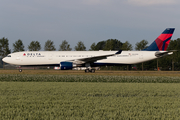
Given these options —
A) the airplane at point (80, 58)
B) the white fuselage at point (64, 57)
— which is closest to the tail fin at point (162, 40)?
the airplane at point (80, 58)

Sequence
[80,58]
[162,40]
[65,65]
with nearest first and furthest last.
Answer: [65,65] < [80,58] < [162,40]

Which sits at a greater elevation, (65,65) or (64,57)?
(64,57)

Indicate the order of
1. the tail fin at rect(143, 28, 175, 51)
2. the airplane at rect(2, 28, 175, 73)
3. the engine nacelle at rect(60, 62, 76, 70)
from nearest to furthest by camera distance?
the engine nacelle at rect(60, 62, 76, 70), the airplane at rect(2, 28, 175, 73), the tail fin at rect(143, 28, 175, 51)

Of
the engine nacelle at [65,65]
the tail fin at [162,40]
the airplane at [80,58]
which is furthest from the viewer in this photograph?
the tail fin at [162,40]

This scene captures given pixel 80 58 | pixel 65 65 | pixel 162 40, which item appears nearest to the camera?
pixel 65 65

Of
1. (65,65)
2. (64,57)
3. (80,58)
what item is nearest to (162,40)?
(80,58)

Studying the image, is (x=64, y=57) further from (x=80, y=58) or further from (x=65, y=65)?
(x=65, y=65)

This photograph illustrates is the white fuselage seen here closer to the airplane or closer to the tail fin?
the airplane

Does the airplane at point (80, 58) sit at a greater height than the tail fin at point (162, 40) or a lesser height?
lesser

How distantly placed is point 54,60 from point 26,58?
4.28 metres

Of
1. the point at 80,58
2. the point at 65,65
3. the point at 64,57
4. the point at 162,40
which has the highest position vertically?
the point at 162,40

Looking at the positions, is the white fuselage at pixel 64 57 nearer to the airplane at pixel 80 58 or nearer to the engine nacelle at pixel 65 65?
the airplane at pixel 80 58

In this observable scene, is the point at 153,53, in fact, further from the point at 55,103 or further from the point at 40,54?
the point at 55,103

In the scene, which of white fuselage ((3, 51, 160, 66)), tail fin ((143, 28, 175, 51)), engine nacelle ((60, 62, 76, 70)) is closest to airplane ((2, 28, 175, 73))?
white fuselage ((3, 51, 160, 66))
